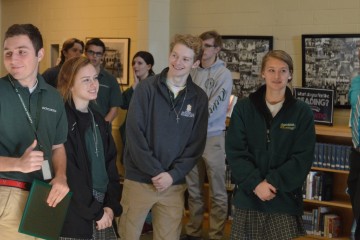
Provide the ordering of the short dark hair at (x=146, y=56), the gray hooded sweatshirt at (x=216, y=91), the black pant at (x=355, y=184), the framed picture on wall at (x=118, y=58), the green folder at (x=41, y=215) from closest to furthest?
1. the green folder at (x=41, y=215)
2. the black pant at (x=355, y=184)
3. the gray hooded sweatshirt at (x=216, y=91)
4. the short dark hair at (x=146, y=56)
5. the framed picture on wall at (x=118, y=58)

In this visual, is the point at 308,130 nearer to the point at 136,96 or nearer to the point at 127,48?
the point at 136,96

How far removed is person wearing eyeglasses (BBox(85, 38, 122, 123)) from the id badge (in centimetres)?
317

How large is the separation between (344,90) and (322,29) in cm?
65

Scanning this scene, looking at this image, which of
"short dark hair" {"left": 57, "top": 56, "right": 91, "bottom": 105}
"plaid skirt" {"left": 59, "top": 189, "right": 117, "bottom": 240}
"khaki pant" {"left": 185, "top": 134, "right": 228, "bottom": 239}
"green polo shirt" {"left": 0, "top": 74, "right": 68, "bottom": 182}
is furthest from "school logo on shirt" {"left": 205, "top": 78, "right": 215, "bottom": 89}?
"green polo shirt" {"left": 0, "top": 74, "right": 68, "bottom": 182}

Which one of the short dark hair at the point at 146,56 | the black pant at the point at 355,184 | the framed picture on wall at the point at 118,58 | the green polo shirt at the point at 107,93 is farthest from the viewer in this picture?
the framed picture on wall at the point at 118,58

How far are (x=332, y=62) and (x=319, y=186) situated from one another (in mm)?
1218

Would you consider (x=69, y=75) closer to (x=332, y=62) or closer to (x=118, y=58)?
(x=332, y=62)

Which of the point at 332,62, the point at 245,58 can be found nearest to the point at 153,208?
the point at 332,62

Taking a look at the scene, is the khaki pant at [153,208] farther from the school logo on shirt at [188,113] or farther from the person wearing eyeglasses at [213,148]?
the person wearing eyeglasses at [213,148]

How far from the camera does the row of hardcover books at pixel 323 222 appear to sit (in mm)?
5723

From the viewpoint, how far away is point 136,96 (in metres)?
4.05

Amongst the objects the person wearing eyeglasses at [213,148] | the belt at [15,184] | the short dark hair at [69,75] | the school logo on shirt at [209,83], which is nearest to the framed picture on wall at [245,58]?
the person wearing eyeglasses at [213,148]

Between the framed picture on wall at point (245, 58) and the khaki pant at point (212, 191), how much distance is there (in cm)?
112

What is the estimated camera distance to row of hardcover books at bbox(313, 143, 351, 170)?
5621 millimetres
